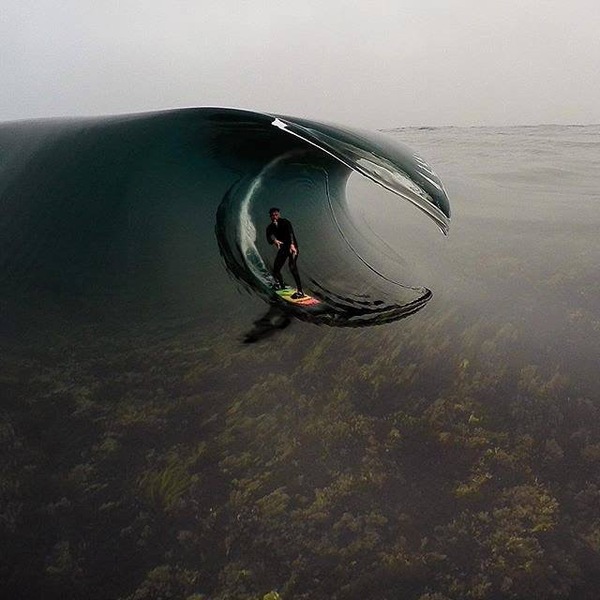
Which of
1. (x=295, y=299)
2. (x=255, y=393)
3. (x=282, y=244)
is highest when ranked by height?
→ (x=282, y=244)

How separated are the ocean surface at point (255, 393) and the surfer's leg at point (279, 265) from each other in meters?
0.04

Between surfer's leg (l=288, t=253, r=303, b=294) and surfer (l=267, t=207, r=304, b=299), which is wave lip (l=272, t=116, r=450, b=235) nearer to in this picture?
surfer (l=267, t=207, r=304, b=299)

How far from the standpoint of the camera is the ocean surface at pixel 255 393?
5.93ft

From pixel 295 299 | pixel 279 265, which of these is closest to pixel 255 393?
pixel 295 299

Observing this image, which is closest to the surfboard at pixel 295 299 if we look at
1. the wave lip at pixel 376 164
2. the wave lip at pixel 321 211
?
the wave lip at pixel 321 211

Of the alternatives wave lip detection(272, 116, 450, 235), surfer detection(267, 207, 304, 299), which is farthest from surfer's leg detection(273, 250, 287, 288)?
wave lip detection(272, 116, 450, 235)

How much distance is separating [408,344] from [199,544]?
6.04ft

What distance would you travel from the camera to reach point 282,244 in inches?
113

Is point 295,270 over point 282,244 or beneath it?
beneath

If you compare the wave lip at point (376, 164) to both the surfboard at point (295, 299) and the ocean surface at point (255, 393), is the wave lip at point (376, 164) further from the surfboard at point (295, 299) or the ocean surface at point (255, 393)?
the surfboard at point (295, 299)

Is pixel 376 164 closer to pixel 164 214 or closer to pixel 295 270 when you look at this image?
pixel 295 270

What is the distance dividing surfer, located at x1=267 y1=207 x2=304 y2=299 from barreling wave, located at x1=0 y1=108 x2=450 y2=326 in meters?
0.05

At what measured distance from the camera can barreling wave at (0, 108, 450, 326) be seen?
9.18 feet

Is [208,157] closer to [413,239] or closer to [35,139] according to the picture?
[35,139]
